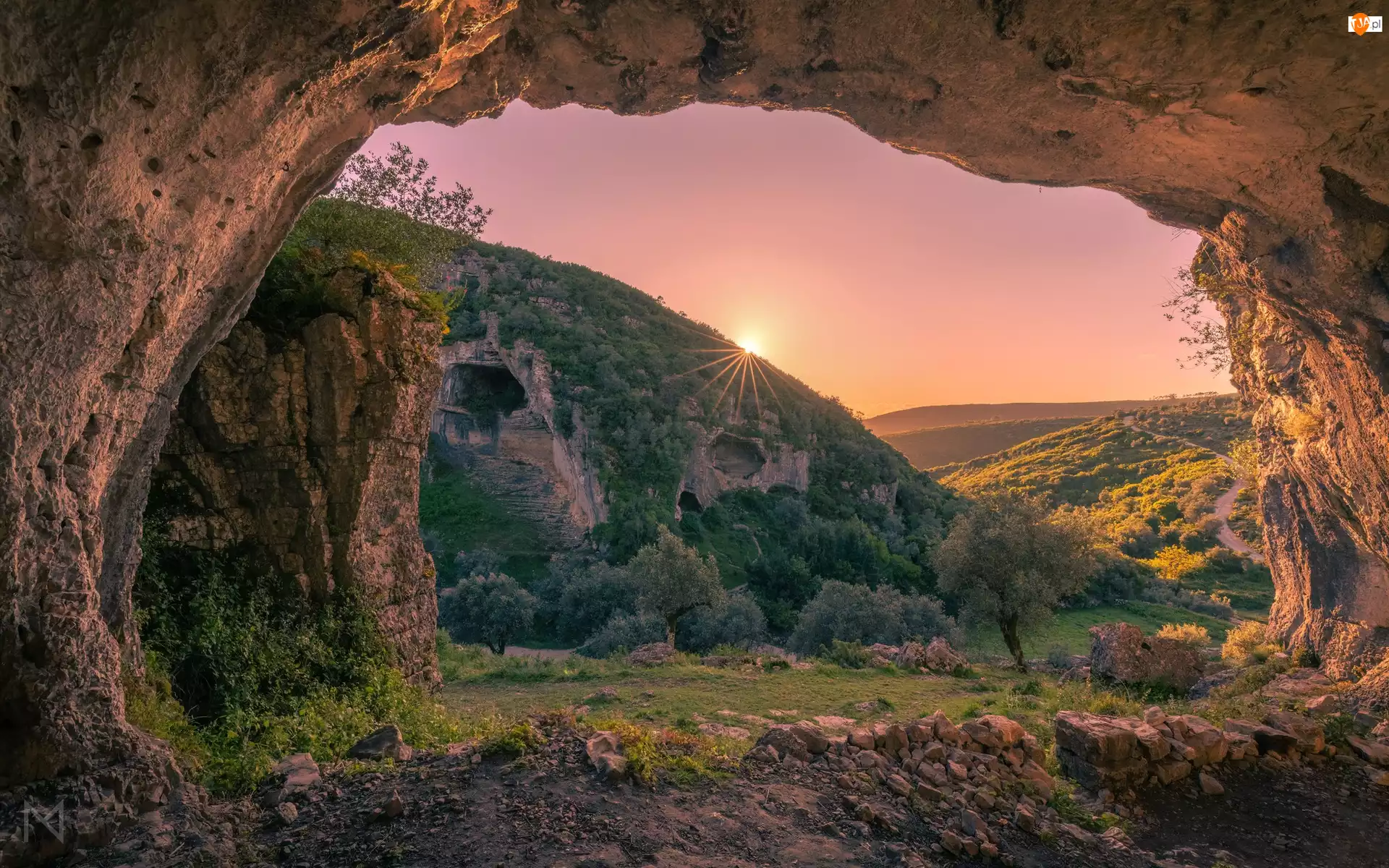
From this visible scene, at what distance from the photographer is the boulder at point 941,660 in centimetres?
1745

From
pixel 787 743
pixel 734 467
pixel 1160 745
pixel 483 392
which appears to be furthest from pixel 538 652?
pixel 734 467

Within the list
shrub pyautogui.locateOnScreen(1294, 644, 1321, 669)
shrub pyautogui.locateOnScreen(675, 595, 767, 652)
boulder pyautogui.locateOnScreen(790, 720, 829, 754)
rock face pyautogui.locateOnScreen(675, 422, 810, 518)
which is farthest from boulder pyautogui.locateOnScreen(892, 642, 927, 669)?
rock face pyautogui.locateOnScreen(675, 422, 810, 518)

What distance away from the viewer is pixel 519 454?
4522 centimetres

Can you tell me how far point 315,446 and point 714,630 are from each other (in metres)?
20.3

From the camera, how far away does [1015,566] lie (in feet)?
68.5

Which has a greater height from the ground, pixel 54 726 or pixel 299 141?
pixel 299 141

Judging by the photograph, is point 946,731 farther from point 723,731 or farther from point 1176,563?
point 1176,563

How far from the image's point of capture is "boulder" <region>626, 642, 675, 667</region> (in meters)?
17.6

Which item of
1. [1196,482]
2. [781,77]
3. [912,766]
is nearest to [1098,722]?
[912,766]

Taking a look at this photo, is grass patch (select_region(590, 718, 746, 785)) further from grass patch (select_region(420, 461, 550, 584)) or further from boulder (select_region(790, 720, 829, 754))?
grass patch (select_region(420, 461, 550, 584))

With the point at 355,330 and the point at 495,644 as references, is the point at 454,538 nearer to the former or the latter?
the point at 495,644

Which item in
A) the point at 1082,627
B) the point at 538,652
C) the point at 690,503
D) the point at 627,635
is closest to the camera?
the point at 627,635

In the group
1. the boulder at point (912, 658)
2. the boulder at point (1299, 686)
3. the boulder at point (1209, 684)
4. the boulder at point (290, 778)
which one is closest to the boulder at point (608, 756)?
the boulder at point (290, 778)

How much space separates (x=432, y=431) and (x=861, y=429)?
43.5 meters
